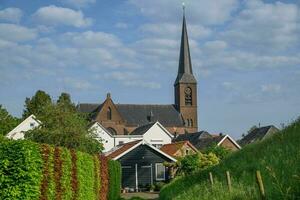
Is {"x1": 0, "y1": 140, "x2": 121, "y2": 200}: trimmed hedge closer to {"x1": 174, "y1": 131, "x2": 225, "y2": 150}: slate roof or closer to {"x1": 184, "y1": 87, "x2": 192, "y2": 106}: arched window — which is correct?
{"x1": 174, "y1": 131, "x2": 225, "y2": 150}: slate roof

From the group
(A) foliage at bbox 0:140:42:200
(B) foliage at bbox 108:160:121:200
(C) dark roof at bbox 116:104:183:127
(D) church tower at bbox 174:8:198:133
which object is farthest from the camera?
(D) church tower at bbox 174:8:198:133

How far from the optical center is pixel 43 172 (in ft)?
54.6

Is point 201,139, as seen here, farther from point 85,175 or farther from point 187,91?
Answer: point 85,175

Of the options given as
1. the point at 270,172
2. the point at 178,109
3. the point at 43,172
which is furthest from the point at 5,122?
the point at 270,172

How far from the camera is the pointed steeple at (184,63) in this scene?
108 meters

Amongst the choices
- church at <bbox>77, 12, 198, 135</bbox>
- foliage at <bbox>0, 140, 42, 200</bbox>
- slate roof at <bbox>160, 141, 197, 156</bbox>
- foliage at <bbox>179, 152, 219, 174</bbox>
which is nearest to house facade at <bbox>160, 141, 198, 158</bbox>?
slate roof at <bbox>160, 141, 197, 156</bbox>

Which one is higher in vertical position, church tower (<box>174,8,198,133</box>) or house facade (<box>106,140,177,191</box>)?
church tower (<box>174,8,198,133</box>)

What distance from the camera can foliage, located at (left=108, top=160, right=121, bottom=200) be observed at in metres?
32.8

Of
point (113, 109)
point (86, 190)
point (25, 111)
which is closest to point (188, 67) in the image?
point (113, 109)

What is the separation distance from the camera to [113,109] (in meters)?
98.7

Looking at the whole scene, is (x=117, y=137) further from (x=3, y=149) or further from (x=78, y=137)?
(x=3, y=149)

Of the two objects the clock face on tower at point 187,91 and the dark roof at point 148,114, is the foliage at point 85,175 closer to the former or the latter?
the dark roof at point 148,114

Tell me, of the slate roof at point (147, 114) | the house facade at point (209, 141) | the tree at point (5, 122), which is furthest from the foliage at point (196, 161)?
the slate roof at point (147, 114)

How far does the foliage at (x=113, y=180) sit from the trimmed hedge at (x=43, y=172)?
7.62 meters
